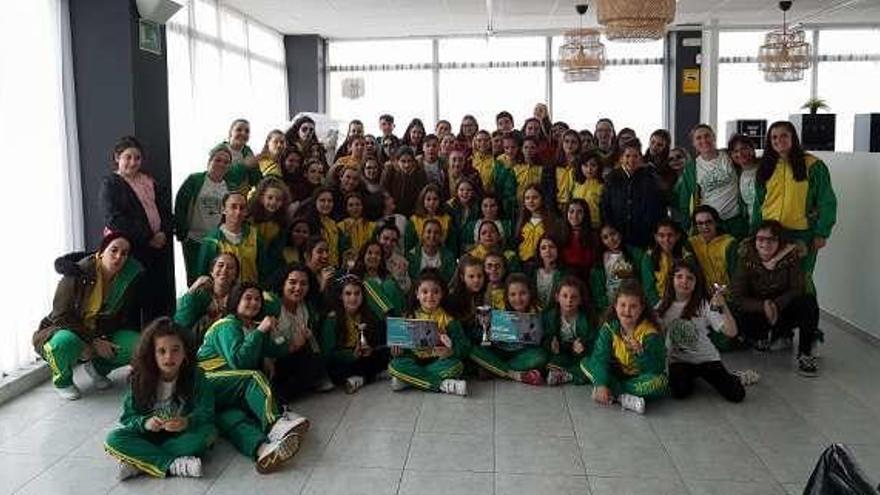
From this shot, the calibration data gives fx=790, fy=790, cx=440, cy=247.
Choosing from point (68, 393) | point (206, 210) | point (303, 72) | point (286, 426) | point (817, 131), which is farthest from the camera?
point (303, 72)

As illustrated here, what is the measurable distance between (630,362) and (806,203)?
1801 mm

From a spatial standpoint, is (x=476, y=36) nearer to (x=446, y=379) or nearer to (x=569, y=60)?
(x=569, y=60)

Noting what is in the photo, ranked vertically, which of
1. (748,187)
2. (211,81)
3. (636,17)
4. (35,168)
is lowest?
(748,187)

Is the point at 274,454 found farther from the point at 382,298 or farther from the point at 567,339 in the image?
the point at 567,339

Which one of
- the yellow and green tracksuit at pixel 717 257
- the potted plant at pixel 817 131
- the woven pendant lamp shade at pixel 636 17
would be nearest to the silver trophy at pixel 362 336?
the yellow and green tracksuit at pixel 717 257

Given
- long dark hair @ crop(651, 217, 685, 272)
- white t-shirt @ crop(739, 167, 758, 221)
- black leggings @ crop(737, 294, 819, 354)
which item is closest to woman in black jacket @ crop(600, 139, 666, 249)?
long dark hair @ crop(651, 217, 685, 272)

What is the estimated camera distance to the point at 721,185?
5.16 m

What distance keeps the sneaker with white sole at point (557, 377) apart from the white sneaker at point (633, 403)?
1.42 feet

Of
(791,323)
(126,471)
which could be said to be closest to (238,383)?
(126,471)

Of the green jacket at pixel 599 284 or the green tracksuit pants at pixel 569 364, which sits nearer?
the green tracksuit pants at pixel 569 364

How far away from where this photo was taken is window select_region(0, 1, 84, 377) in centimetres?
429

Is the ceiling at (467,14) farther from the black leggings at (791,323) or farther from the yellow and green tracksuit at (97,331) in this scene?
the yellow and green tracksuit at (97,331)

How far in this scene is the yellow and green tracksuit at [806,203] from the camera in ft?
15.8

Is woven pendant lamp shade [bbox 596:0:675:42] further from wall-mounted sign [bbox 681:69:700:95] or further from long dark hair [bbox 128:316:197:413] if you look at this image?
wall-mounted sign [bbox 681:69:700:95]
